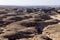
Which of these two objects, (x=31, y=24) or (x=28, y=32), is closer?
(x=28, y=32)

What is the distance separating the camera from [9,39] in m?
16.2

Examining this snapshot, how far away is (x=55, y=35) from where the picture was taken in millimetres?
9820

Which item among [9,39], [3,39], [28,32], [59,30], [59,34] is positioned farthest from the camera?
[28,32]

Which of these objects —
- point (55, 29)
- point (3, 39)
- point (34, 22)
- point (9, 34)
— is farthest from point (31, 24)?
point (55, 29)

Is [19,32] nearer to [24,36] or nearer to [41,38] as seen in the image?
[24,36]

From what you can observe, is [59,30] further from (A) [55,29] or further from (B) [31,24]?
(B) [31,24]

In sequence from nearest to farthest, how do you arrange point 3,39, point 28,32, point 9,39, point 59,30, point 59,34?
point 59,34 < point 59,30 < point 3,39 < point 9,39 < point 28,32

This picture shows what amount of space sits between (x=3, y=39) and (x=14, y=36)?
1.92 metres

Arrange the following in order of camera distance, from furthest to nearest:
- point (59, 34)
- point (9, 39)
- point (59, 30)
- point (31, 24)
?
point (31, 24) < point (9, 39) < point (59, 30) < point (59, 34)

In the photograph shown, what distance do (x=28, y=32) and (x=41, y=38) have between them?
746 cm

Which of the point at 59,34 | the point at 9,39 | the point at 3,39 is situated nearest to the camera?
the point at 59,34

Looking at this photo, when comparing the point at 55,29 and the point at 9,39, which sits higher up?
the point at 55,29

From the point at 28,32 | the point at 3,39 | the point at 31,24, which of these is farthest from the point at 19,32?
the point at 31,24

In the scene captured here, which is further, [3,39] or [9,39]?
[9,39]
